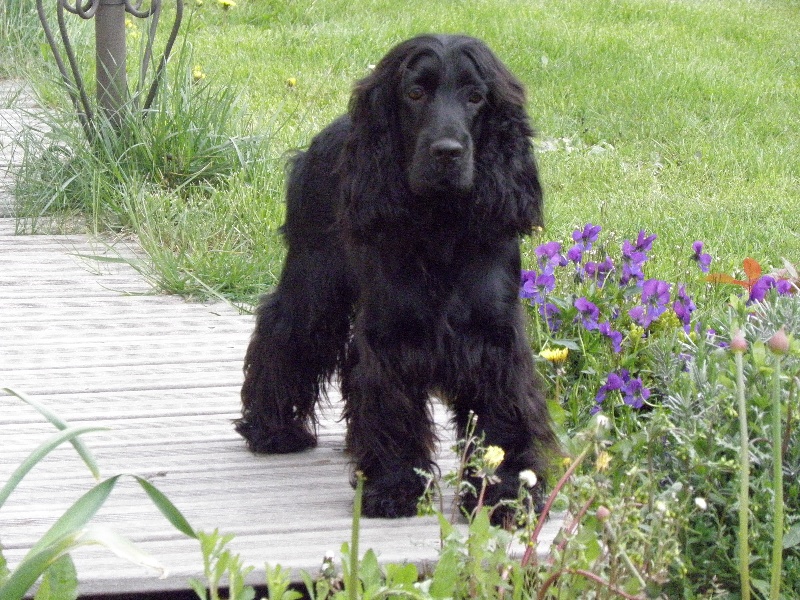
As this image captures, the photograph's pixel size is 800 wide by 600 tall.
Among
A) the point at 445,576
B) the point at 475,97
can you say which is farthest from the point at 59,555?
the point at 475,97

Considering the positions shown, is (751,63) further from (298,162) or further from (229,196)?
(298,162)

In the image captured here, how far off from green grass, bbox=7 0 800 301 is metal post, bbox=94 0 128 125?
0.45m

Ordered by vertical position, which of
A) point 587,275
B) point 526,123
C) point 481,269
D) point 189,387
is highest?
point 526,123

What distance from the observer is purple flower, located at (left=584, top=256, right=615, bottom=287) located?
3549 millimetres

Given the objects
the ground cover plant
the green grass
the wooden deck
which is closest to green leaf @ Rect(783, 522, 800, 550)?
the ground cover plant

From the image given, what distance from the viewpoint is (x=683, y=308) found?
3408 millimetres

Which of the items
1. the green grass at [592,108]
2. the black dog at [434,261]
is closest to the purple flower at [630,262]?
the green grass at [592,108]

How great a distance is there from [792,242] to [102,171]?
121 inches

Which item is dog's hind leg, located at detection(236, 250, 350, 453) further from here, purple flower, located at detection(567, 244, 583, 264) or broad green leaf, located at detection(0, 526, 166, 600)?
broad green leaf, located at detection(0, 526, 166, 600)

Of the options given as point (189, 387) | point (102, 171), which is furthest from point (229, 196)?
point (189, 387)

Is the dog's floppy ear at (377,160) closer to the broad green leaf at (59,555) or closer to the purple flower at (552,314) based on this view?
the purple flower at (552,314)

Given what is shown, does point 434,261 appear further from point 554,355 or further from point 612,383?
point 612,383

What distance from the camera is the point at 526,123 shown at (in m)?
2.62

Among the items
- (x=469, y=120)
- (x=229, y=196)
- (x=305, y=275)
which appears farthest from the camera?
(x=229, y=196)
